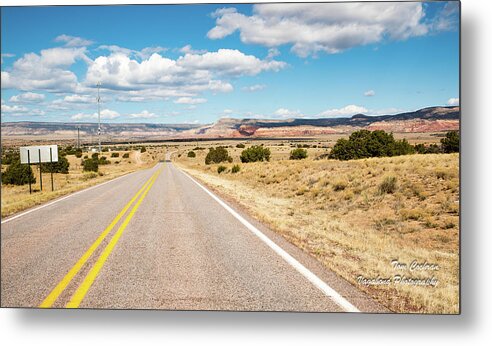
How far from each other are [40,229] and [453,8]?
31.0 feet

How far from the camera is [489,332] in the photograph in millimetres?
5227

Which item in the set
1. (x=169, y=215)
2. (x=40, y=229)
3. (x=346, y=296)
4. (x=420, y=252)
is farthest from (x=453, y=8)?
(x=40, y=229)

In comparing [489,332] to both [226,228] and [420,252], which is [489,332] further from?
→ [226,228]

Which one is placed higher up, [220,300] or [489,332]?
[220,300]

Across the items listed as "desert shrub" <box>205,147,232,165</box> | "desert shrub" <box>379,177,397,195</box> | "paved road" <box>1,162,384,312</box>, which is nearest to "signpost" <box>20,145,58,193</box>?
"paved road" <box>1,162,384,312</box>

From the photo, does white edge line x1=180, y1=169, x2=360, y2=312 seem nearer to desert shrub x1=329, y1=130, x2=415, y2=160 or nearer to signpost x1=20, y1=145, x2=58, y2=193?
signpost x1=20, y1=145, x2=58, y2=193

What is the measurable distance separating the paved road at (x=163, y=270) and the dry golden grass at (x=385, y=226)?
1.70ft

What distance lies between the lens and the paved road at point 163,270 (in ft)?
16.4

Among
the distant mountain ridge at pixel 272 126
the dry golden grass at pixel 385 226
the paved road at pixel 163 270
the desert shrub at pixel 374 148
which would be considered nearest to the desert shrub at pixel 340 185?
the dry golden grass at pixel 385 226

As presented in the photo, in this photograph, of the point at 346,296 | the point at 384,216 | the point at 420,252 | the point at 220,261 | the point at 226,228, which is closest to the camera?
the point at 346,296

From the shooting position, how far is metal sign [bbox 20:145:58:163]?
813 centimetres

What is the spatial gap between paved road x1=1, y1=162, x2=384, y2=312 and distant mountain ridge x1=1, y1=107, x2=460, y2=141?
2.16 metres

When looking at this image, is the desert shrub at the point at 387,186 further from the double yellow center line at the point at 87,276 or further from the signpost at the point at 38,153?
the signpost at the point at 38,153

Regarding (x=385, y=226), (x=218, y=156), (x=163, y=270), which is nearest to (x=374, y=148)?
(x=385, y=226)
